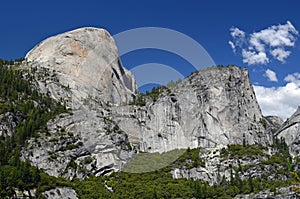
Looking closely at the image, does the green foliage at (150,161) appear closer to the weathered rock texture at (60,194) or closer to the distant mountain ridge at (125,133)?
the distant mountain ridge at (125,133)

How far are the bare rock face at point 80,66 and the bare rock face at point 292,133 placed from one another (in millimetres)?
71128

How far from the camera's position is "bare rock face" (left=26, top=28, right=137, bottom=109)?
471 ft

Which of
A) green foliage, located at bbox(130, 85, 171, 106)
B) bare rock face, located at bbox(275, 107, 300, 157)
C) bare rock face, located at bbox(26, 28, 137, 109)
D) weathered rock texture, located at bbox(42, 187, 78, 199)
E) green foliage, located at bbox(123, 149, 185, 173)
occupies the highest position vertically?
bare rock face, located at bbox(26, 28, 137, 109)

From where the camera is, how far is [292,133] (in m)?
170

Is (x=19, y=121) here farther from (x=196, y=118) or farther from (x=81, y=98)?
(x=196, y=118)

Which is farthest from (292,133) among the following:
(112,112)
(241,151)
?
(112,112)

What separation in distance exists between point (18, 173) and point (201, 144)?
246ft

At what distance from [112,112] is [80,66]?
2864 cm

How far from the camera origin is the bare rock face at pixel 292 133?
15962 cm

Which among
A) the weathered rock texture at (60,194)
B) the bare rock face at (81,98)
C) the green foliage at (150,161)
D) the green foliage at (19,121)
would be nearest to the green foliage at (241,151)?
the green foliage at (150,161)

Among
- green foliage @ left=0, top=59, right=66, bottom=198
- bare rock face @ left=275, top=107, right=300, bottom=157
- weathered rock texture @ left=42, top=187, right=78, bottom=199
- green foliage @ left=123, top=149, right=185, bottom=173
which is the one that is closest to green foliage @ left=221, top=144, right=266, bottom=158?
green foliage @ left=123, top=149, right=185, bottom=173

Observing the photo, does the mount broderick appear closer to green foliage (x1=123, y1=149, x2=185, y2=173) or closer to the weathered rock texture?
green foliage (x1=123, y1=149, x2=185, y2=173)

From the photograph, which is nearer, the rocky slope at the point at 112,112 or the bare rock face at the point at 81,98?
the bare rock face at the point at 81,98

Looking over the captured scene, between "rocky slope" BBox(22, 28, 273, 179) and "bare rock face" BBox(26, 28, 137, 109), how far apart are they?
38 centimetres
